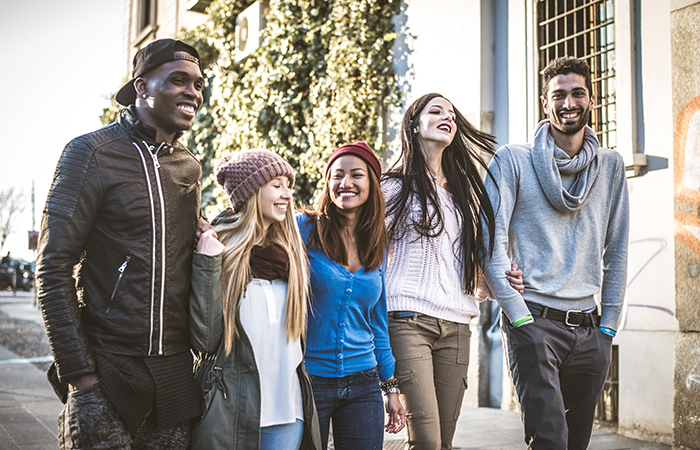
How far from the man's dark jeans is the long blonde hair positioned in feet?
3.50

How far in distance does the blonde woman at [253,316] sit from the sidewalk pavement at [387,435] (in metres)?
2.90

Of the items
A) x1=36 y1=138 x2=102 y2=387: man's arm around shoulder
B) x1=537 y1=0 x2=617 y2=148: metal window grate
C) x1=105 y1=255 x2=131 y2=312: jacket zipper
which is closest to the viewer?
x1=36 y1=138 x2=102 y2=387: man's arm around shoulder

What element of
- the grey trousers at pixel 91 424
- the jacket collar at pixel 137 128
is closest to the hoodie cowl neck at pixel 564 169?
the jacket collar at pixel 137 128

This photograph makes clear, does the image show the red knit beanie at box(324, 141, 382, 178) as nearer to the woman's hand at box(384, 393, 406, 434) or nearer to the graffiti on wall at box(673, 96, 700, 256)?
the woman's hand at box(384, 393, 406, 434)

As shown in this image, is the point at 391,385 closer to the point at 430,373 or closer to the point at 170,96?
the point at 430,373

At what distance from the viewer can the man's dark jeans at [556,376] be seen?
3.14m

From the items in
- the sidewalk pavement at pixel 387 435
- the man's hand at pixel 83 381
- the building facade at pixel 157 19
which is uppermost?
the building facade at pixel 157 19

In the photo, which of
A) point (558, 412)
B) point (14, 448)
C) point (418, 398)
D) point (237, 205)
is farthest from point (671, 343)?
point (14, 448)

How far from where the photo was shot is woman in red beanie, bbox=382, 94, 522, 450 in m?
3.25

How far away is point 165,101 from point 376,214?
3.73ft

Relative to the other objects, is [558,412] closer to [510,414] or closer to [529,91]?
[510,414]

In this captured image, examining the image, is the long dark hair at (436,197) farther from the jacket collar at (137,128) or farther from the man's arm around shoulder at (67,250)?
the man's arm around shoulder at (67,250)

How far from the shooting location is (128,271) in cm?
247

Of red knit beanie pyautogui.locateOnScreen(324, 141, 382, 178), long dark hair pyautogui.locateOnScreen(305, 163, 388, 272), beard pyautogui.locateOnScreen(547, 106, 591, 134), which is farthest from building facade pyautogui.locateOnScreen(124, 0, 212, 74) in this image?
beard pyautogui.locateOnScreen(547, 106, 591, 134)
